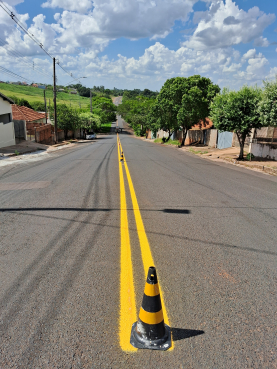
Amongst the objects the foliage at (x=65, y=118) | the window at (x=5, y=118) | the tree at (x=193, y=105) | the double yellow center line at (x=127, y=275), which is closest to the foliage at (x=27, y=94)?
the foliage at (x=65, y=118)

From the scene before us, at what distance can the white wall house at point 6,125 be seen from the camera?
938 inches

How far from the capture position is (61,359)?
7.44 feet

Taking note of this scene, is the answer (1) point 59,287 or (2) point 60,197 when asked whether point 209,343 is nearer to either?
(1) point 59,287

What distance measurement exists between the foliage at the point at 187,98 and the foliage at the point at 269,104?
598 inches

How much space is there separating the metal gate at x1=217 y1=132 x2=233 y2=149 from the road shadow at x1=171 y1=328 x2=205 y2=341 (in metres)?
24.9

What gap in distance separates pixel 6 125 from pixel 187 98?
17.6m

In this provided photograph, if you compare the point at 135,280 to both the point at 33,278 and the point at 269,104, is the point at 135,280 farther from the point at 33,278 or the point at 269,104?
the point at 269,104

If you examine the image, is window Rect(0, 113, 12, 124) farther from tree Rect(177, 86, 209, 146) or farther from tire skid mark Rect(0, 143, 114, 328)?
tire skid mark Rect(0, 143, 114, 328)

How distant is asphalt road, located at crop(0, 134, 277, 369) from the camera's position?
7.70 ft

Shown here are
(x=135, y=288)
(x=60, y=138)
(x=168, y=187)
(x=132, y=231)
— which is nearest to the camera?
(x=135, y=288)

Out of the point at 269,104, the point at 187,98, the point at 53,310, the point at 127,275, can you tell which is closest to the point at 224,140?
the point at 187,98

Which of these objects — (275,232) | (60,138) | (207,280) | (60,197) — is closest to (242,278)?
(207,280)

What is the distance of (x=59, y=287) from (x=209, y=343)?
1719 mm

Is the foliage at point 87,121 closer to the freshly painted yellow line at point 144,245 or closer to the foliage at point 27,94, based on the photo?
the foliage at point 27,94
